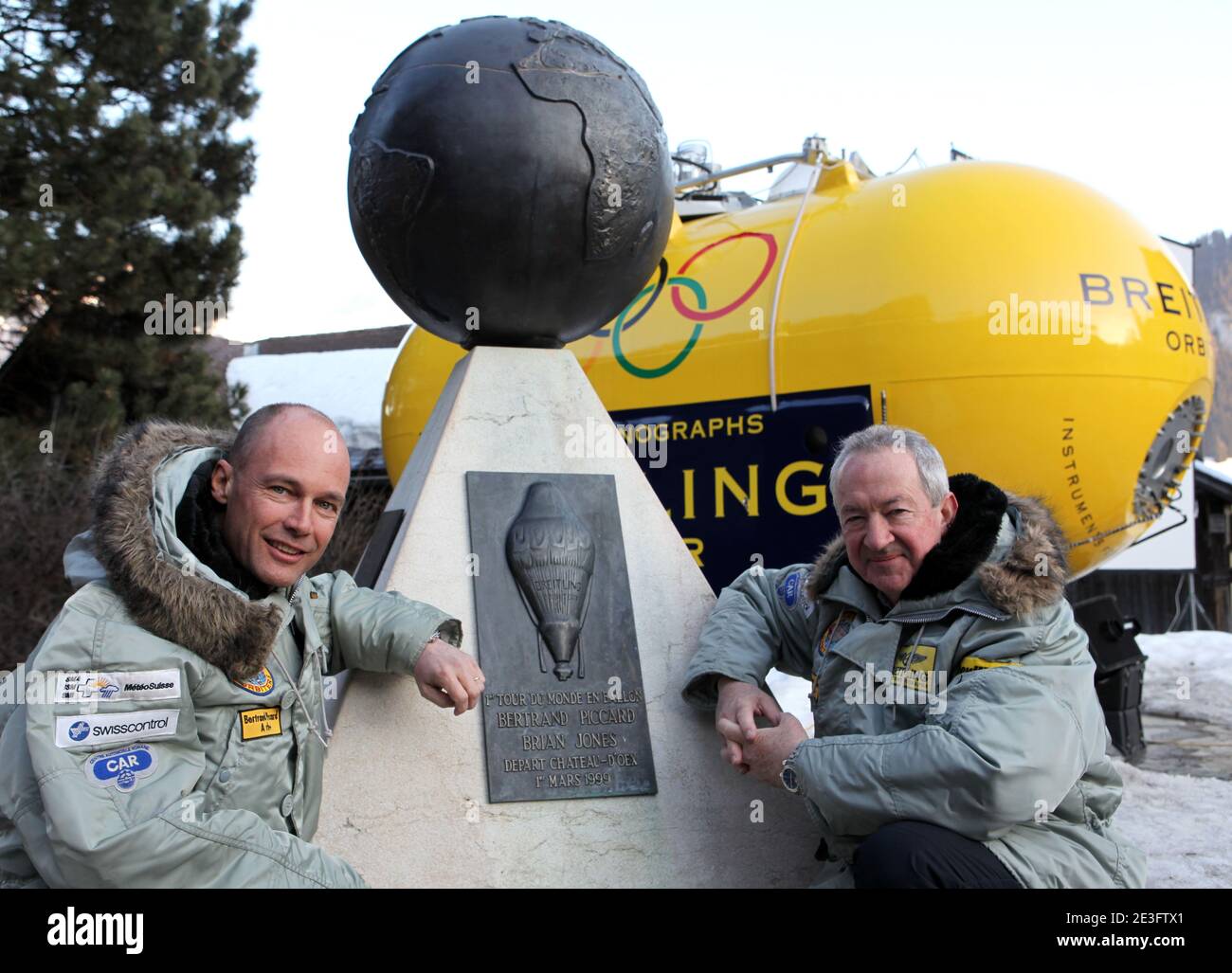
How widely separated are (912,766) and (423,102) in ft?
7.72

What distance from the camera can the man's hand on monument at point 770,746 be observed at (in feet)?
9.73

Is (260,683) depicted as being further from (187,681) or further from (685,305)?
(685,305)

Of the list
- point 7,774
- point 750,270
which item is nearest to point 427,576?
point 7,774

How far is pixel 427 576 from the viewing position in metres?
3.35

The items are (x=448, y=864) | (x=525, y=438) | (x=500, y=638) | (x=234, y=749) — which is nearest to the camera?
(x=234, y=749)

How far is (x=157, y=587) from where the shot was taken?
2307 mm

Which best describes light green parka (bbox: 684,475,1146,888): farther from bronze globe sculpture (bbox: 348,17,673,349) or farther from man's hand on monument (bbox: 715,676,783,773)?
bronze globe sculpture (bbox: 348,17,673,349)

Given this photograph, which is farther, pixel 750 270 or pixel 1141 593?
pixel 1141 593

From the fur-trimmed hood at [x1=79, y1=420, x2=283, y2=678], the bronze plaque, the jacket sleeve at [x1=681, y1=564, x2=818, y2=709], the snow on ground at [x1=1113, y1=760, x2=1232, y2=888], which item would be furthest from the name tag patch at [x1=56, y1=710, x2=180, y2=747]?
the snow on ground at [x1=1113, y1=760, x2=1232, y2=888]

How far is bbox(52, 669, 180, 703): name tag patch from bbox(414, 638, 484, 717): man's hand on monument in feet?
2.35

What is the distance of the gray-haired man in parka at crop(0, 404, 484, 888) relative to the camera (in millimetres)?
2135

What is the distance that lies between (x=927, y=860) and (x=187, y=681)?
1.55 m

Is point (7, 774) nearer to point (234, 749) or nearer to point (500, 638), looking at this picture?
point (234, 749)

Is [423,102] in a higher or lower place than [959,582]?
higher
